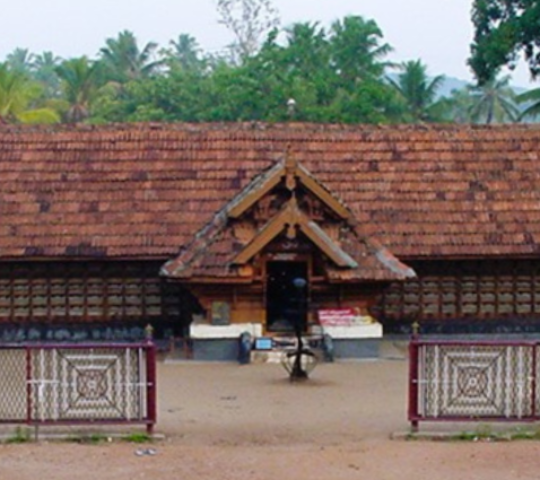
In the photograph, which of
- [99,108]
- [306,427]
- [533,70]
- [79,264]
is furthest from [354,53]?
[306,427]

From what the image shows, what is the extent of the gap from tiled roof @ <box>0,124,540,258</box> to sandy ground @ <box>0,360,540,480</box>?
460 cm

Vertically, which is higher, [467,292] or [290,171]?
[290,171]

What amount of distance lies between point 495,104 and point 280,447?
1807 inches

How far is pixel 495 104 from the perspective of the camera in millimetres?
53625

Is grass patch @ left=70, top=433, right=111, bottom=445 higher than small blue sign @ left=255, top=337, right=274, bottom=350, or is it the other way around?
small blue sign @ left=255, top=337, right=274, bottom=350

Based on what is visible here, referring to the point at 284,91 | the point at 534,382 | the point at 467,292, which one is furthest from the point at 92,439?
the point at 284,91

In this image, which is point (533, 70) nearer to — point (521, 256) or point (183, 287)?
point (521, 256)

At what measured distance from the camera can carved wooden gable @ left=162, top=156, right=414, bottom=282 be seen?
1642cm

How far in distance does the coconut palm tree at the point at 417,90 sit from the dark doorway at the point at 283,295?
29.0 meters

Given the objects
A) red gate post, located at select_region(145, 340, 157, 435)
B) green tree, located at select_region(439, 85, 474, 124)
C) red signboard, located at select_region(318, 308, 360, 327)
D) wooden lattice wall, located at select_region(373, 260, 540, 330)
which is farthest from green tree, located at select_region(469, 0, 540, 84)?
green tree, located at select_region(439, 85, 474, 124)

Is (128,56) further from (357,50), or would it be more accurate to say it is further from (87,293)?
(87,293)

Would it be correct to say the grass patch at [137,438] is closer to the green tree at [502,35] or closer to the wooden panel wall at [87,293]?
the wooden panel wall at [87,293]

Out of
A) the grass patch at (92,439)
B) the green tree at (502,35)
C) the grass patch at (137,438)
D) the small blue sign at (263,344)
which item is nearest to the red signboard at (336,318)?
the small blue sign at (263,344)

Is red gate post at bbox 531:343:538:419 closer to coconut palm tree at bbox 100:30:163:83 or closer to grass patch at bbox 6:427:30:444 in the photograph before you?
grass patch at bbox 6:427:30:444
